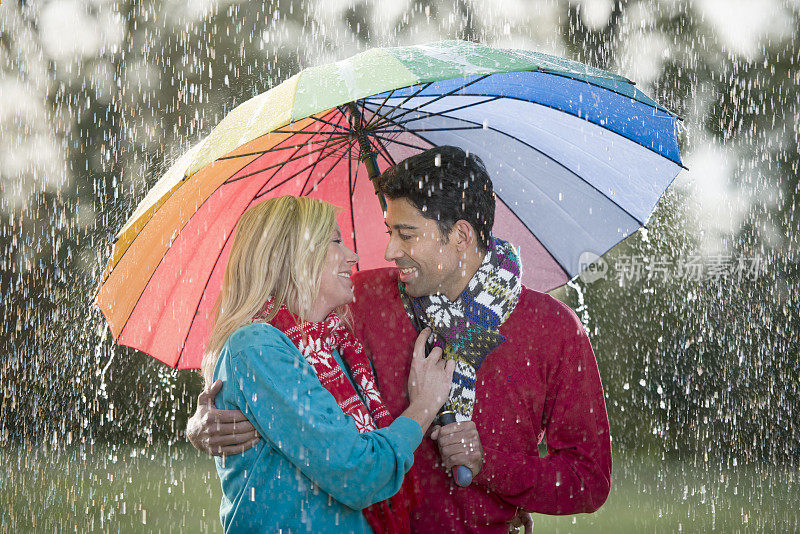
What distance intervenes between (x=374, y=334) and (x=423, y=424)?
0.58 m

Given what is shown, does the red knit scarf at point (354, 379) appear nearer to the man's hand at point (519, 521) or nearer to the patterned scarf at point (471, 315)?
the patterned scarf at point (471, 315)

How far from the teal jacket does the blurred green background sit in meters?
5.57

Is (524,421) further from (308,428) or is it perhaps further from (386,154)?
(386,154)

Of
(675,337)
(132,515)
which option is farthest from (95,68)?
(675,337)

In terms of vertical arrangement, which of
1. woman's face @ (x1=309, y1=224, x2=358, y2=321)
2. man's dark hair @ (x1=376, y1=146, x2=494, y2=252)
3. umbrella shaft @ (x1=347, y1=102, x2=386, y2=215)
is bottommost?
woman's face @ (x1=309, y1=224, x2=358, y2=321)

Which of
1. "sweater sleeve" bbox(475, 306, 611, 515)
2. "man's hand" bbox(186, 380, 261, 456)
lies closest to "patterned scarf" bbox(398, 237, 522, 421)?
"sweater sleeve" bbox(475, 306, 611, 515)

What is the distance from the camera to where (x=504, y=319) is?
2.91 meters

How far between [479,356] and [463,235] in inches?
17.5

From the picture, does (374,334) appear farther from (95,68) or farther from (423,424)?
(95,68)

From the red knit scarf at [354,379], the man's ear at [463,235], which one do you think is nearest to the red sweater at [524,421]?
the red knit scarf at [354,379]

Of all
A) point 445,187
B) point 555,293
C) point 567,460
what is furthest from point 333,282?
point 555,293

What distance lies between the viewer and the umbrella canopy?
115 inches

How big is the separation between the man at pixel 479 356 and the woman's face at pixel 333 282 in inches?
14.3

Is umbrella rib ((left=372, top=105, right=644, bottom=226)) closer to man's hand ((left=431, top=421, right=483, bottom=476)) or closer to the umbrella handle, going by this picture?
man's hand ((left=431, top=421, right=483, bottom=476))
